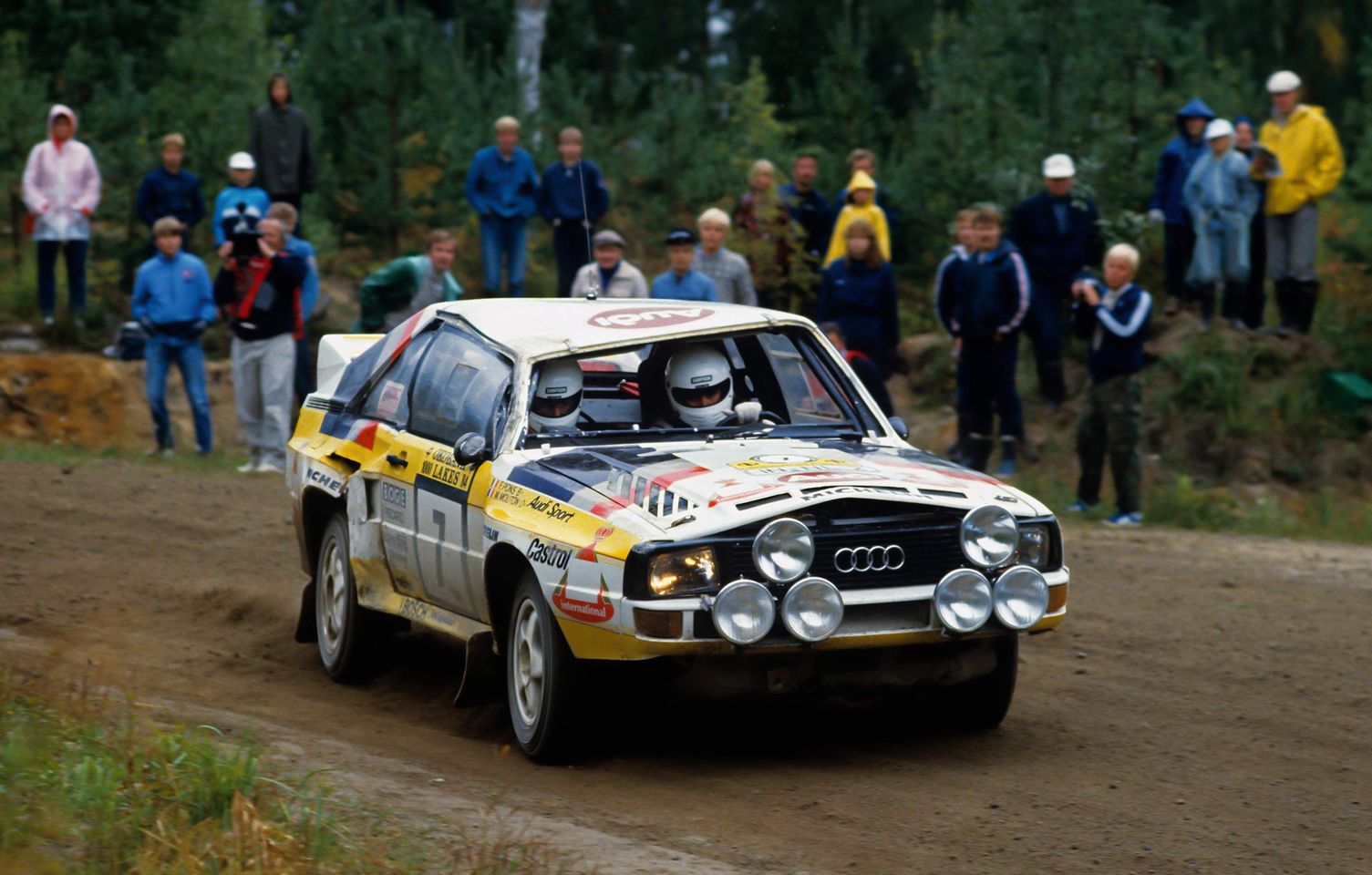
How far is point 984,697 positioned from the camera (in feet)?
25.4

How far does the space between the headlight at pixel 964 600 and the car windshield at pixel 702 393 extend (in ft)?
4.53

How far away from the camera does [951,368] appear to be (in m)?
19.2

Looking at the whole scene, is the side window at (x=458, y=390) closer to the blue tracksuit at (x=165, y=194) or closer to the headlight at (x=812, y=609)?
the headlight at (x=812, y=609)

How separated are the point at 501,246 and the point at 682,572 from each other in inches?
498

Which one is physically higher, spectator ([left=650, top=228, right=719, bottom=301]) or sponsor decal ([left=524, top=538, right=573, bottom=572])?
spectator ([left=650, top=228, right=719, bottom=301])

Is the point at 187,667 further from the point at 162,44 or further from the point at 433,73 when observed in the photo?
the point at 162,44

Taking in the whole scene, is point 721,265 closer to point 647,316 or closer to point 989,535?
point 647,316

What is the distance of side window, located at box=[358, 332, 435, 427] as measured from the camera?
28.8 feet

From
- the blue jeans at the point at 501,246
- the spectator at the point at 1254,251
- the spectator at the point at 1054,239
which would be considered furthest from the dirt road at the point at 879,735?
the blue jeans at the point at 501,246

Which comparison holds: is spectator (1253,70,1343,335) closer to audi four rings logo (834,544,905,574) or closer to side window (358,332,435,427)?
side window (358,332,435,427)

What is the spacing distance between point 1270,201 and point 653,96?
27.9ft

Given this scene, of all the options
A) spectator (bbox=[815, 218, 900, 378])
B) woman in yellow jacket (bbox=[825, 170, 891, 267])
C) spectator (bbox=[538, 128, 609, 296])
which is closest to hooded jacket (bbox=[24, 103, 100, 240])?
spectator (bbox=[538, 128, 609, 296])

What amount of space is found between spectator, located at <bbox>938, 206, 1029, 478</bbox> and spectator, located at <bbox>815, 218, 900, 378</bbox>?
64cm

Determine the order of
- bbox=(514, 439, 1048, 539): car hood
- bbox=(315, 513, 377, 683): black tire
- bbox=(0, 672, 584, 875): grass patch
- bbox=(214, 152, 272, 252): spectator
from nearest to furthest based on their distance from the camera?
bbox=(0, 672, 584, 875): grass patch
bbox=(514, 439, 1048, 539): car hood
bbox=(315, 513, 377, 683): black tire
bbox=(214, 152, 272, 252): spectator
